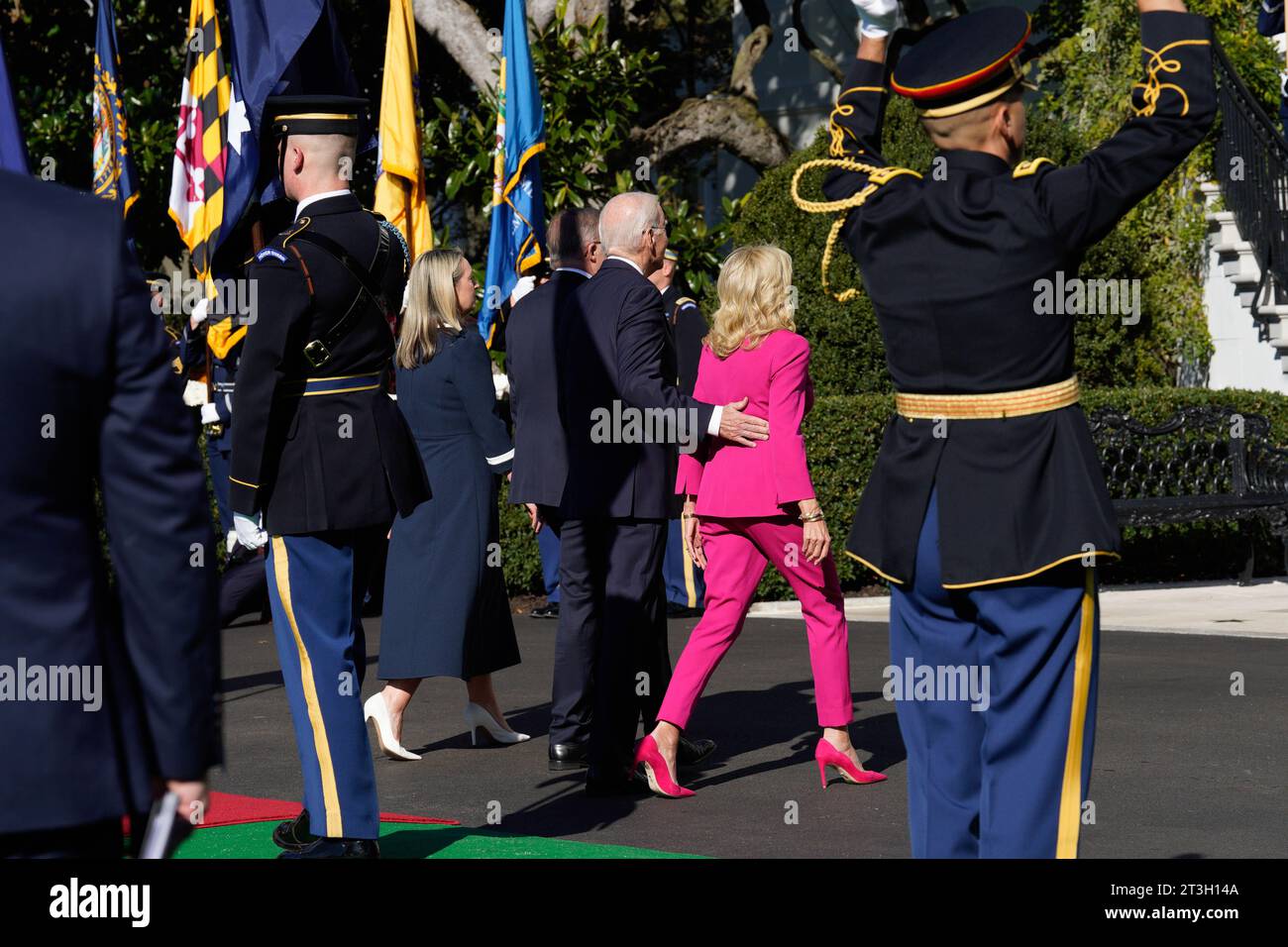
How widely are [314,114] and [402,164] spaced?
6.67m

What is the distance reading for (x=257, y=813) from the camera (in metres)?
6.07

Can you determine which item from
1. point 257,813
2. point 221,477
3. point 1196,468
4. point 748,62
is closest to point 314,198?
point 257,813

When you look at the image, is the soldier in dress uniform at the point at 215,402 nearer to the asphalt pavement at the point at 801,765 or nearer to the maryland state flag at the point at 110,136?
the maryland state flag at the point at 110,136

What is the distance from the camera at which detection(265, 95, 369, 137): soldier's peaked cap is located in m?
5.11

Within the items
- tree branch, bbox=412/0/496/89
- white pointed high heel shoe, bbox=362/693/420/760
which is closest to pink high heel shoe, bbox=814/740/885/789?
white pointed high heel shoe, bbox=362/693/420/760

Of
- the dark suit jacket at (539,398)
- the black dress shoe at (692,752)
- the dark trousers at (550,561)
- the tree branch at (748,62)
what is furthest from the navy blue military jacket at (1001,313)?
the tree branch at (748,62)

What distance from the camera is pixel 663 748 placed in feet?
20.9

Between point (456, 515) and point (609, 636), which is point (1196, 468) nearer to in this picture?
point (456, 515)

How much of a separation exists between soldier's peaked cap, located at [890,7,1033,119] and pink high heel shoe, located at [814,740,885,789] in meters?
3.24

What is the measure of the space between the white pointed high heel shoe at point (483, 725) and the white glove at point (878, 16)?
13.5ft

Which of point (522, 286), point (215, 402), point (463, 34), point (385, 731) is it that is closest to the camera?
point (385, 731)

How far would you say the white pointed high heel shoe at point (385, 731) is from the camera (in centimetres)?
718
